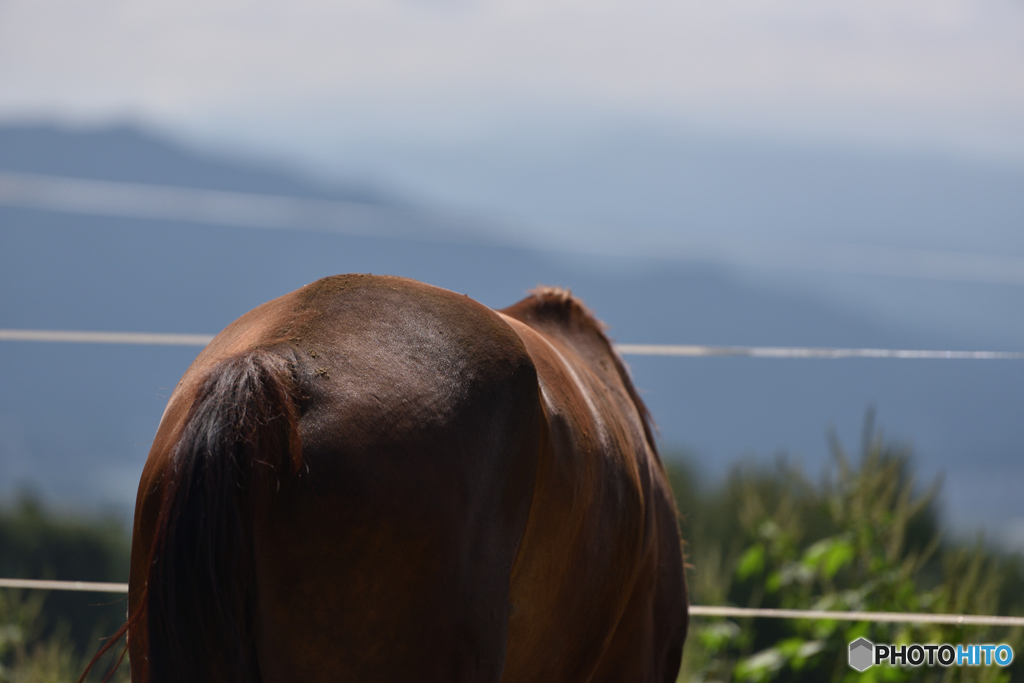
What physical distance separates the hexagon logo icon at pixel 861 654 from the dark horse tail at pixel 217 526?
2592 mm

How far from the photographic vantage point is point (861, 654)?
312cm

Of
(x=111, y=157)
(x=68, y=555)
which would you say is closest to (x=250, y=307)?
(x=111, y=157)

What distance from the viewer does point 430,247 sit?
32781 millimetres

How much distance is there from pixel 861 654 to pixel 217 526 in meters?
2.75

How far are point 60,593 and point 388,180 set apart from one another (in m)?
56.5

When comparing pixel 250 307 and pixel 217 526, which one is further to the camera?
pixel 250 307

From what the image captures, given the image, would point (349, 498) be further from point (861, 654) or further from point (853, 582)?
point (853, 582)

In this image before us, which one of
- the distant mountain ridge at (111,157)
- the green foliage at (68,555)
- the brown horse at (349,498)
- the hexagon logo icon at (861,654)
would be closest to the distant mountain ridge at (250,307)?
the distant mountain ridge at (111,157)

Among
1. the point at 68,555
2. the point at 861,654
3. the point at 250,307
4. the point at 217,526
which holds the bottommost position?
the point at 250,307

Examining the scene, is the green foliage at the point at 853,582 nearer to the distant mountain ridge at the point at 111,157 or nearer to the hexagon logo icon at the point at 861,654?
the hexagon logo icon at the point at 861,654

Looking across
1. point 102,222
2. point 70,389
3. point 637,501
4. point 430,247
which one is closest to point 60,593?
point 637,501

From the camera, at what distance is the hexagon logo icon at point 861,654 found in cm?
308

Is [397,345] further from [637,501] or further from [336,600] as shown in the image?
[637,501]

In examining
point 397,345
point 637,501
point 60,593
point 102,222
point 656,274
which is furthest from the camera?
point 656,274
